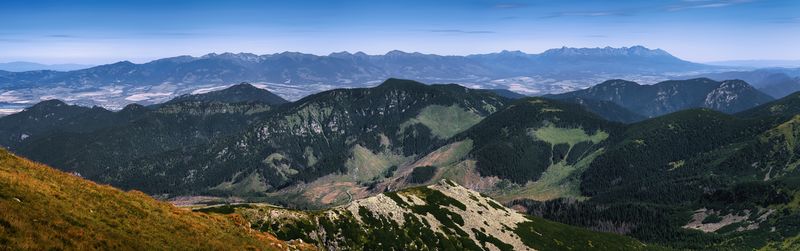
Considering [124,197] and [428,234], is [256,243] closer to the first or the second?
[124,197]

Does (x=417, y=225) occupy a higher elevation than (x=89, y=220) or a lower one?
lower

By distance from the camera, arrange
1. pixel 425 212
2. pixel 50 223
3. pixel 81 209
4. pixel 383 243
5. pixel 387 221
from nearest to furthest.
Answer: pixel 50 223 → pixel 81 209 → pixel 383 243 → pixel 387 221 → pixel 425 212

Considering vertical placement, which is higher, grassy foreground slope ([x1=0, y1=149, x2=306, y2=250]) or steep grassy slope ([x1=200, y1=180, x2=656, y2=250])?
grassy foreground slope ([x1=0, y1=149, x2=306, y2=250])

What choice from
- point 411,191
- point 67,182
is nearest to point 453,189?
point 411,191

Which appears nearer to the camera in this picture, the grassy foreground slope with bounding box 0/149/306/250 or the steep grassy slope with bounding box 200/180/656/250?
the grassy foreground slope with bounding box 0/149/306/250

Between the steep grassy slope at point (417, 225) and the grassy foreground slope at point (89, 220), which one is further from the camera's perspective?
the steep grassy slope at point (417, 225)
